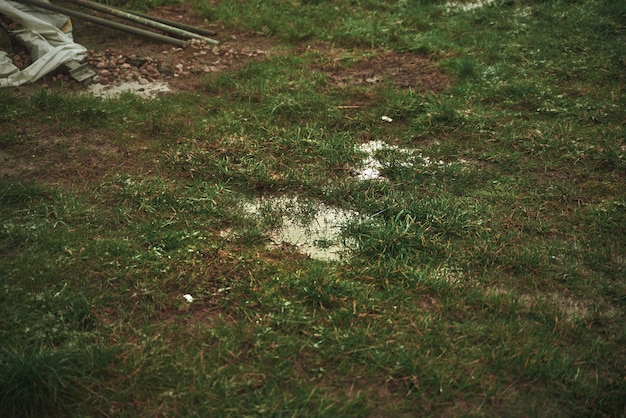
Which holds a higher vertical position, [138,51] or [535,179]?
[138,51]

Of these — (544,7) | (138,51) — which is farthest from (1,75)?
(544,7)

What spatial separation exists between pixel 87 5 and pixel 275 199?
3.65 meters

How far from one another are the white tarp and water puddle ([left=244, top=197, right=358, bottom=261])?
2.75m

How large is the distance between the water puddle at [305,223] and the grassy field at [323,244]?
1.4 inches

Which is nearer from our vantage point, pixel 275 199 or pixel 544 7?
pixel 275 199

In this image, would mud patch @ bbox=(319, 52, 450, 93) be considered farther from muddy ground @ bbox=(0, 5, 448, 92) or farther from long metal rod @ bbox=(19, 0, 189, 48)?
long metal rod @ bbox=(19, 0, 189, 48)

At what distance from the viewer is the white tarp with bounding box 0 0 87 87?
5.45 metres

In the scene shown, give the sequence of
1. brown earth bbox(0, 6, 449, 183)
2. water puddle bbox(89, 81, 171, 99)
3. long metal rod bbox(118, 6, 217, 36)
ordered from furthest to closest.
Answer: long metal rod bbox(118, 6, 217, 36) → water puddle bbox(89, 81, 171, 99) → brown earth bbox(0, 6, 449, 183)

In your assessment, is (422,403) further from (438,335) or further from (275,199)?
(275,199)

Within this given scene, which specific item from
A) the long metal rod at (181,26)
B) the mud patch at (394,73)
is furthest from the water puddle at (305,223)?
the long metal rod at (181,26)

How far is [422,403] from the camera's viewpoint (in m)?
2.71

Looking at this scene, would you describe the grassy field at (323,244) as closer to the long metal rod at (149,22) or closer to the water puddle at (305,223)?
the water puddle at (305,223)

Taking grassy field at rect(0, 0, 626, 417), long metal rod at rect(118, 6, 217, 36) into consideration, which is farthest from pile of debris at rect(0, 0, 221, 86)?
grassy field at rect(0, 0, 626, 417)

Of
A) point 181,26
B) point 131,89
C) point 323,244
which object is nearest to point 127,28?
point 181,26
